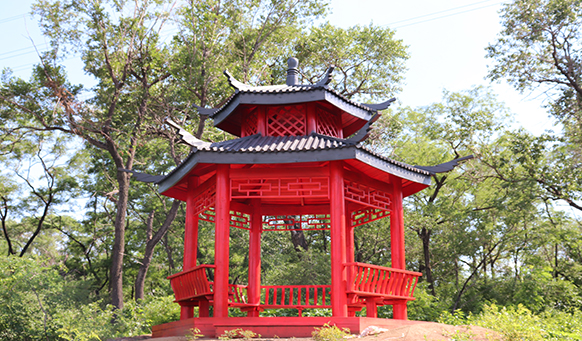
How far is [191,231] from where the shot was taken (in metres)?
11.7

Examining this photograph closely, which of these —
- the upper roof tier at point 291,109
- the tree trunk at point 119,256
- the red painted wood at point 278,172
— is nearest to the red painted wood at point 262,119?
the upper roof tier at point 291,109

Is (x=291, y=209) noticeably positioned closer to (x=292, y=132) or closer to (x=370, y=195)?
(x=292, y=132)

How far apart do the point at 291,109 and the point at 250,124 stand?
1228mm

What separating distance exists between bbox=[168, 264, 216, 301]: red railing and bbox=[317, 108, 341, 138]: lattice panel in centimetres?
433

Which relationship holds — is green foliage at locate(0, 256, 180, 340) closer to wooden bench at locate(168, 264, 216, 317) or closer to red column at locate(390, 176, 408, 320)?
wooden bench at locate(168, 264, 216, 317)

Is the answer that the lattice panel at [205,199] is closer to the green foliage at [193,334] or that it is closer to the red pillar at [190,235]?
the red pillar at [190,235]

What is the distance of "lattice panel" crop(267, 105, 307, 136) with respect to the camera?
38.8ft

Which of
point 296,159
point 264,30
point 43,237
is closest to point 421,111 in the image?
point 264,30

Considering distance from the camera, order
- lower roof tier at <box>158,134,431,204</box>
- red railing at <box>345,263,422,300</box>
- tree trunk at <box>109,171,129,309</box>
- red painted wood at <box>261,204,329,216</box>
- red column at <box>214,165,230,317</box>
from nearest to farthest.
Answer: red column at <box>214,165,230,317</box>, red railing at <box>345,263,422,300</box>, lower roof tier at <box>158,134,431,204</box>, red painted wood at <box>261,204,329,216</box>, tree trunk at <box>109,171,129,309</box>

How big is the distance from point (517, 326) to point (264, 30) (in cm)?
1710

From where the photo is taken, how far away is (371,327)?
Answer: 880 centimetres

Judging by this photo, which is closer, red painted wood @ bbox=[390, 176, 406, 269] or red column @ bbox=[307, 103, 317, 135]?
red painted wood @ bbox=[390, 176, 406, 269]

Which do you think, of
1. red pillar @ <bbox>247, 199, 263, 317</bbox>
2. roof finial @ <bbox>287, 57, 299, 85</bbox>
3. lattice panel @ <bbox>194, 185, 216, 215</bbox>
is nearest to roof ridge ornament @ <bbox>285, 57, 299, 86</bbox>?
roof finial @ <bbox>287, 57, 299, 85</bbox>

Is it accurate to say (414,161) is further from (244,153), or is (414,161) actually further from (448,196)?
(244,153)
